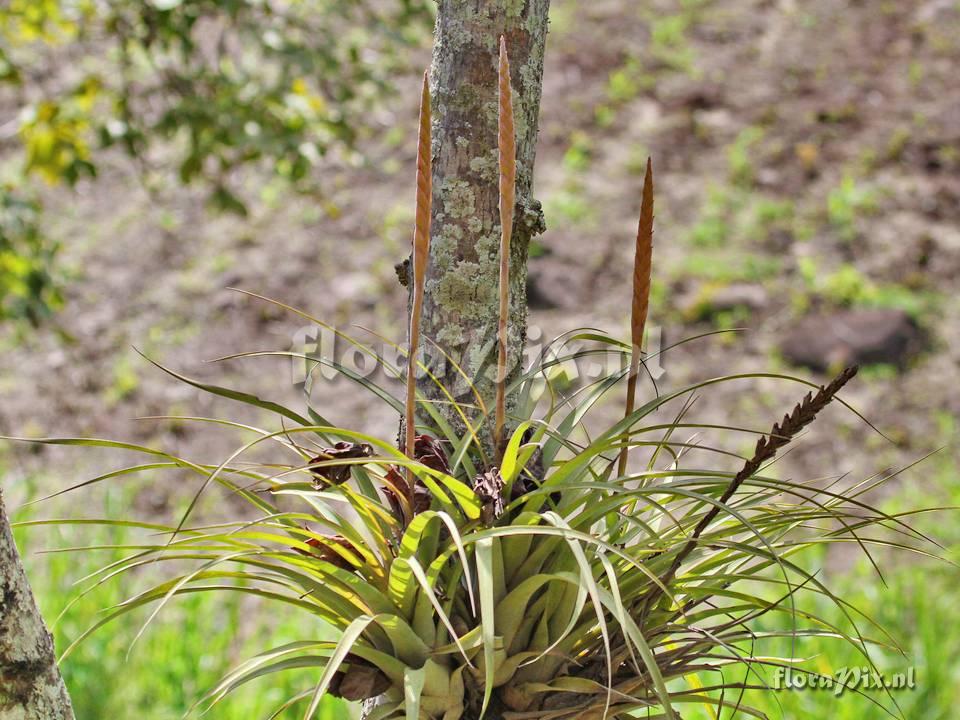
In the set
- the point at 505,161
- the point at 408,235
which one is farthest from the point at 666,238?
the point at 505,161

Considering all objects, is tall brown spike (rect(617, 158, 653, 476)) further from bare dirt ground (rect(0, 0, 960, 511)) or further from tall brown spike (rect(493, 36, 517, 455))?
bare dirt ground (rect(0, 0, 960, 511))

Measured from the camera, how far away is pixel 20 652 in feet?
3.17

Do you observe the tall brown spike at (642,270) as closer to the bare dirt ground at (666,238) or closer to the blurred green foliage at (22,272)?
the blurred green foliage at (22,272)

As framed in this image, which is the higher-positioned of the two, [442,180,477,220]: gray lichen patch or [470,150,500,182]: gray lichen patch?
[470,150,500,182]: gray lichen patch

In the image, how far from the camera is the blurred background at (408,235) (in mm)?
2758

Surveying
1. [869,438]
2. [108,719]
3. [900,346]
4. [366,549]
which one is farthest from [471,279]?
[900,346]

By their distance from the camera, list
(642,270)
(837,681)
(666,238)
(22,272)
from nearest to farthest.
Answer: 1. (642,270)
2. (837,681)
3. (22,272)
4. (666,238)

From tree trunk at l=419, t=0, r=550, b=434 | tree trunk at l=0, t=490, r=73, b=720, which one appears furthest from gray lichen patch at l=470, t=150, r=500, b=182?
tree trunk at l=0, t=490, r=73, b=720

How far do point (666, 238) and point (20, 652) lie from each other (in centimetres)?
426

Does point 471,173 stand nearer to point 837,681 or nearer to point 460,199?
point 460,199

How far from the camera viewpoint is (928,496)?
11.8ft

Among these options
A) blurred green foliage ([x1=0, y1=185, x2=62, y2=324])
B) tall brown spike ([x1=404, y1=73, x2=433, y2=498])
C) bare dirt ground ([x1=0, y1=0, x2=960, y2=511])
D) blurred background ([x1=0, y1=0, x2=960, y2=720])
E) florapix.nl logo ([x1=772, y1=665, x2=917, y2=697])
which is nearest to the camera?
tall brown spike ([x1=404, y1=73, x2=433, y2=498])

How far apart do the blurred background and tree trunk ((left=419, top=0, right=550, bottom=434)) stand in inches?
53.4

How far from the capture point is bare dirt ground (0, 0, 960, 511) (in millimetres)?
4328
